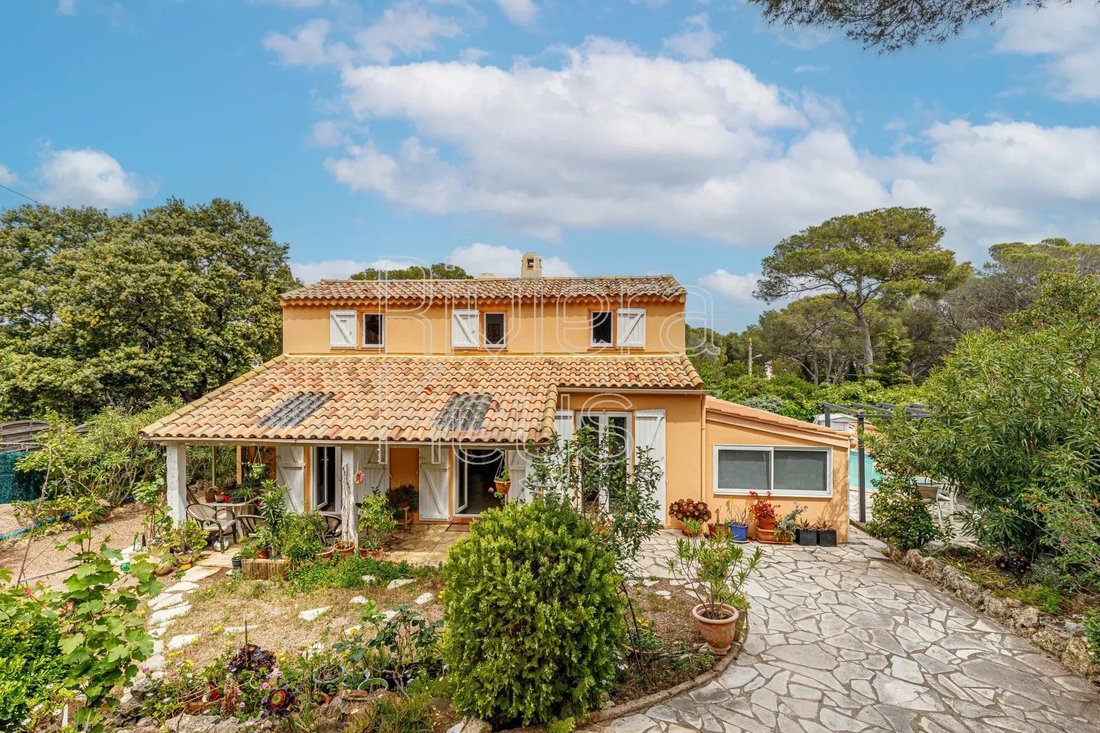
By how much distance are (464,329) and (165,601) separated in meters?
9.42

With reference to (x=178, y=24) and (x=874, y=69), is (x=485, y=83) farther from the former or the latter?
(x=874, y=69)

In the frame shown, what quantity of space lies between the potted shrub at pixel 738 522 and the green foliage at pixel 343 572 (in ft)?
24.1

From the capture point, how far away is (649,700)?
5434 mm

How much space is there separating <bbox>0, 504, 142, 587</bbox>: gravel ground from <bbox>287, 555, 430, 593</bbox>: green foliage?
3.85m

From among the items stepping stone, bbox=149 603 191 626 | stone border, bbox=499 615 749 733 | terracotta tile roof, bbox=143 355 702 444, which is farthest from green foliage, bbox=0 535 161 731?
terracotta tile roof, bbox=143 355 702 444

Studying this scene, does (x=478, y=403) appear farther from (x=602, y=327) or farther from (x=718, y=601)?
(x=718, y=601)

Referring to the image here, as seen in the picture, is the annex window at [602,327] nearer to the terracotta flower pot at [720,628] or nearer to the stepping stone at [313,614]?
the terracotta flower pot at [720,628]

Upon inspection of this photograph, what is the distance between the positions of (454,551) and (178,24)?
1258 cm

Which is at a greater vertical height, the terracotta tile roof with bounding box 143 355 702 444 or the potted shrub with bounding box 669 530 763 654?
the terracotta tile roof with bounding box 143 355 702 444

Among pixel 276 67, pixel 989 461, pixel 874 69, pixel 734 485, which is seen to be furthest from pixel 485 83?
pixel 989 461

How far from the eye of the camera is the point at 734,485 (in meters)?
12.2

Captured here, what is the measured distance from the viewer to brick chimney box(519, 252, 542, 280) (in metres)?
17.0

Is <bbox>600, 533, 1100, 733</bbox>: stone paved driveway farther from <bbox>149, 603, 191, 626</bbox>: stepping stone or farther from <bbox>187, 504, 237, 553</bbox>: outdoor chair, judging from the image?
<bbox>187, 504, 237, 553</bbox>: outdoor chair

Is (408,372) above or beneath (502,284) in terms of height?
beneath
